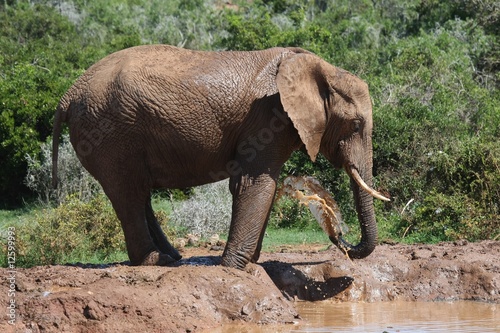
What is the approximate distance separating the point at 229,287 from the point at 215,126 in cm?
169

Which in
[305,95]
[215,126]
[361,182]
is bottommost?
[361,182]

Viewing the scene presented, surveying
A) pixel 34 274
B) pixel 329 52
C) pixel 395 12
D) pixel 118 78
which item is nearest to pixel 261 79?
pixel 118 78

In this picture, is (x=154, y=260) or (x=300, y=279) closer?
(x=154, y=260)

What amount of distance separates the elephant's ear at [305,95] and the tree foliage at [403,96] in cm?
A: 365

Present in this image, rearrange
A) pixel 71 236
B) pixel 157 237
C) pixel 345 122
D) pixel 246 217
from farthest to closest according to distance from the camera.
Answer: pixel 71 236
pixel 157 237
pixel 345 122
pixel 246 217

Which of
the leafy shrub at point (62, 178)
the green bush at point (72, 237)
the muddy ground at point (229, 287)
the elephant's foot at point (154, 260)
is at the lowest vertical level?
the muddy ground at point (229, 287)

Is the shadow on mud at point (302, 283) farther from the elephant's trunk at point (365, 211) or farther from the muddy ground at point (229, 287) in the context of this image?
the elephant's trunk at point (365, 211)

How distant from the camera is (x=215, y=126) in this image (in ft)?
30.5

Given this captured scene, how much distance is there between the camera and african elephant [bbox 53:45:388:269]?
9.19m

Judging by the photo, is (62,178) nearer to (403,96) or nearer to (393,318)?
A: (403,96)

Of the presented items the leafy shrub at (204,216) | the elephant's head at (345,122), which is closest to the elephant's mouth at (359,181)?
the elephant's head at (345,122)

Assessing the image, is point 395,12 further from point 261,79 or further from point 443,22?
point 261,79

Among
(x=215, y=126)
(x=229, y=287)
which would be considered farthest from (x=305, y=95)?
(x=229, y=287)

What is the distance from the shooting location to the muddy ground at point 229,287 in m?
7.70
